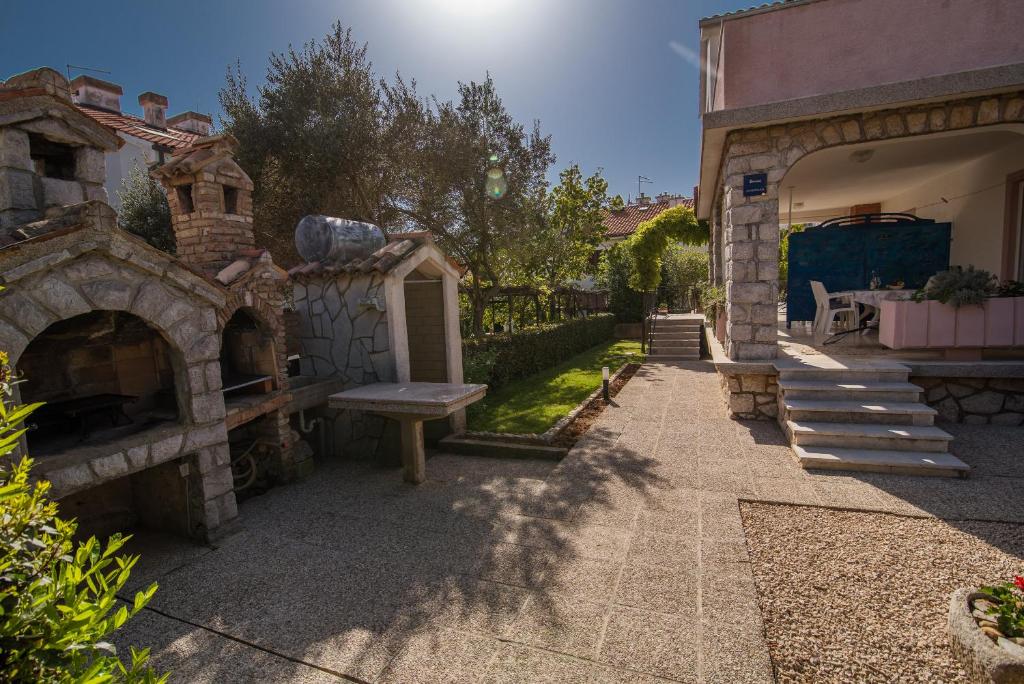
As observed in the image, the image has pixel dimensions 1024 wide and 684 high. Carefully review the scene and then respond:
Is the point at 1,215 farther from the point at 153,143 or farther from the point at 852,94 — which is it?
the point at 153,143

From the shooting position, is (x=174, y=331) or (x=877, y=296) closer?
(x=174, y=331)

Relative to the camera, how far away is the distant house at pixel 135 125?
15.4m

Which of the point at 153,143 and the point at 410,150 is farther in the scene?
the point at 153,143

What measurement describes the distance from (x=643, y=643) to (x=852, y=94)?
7254mm

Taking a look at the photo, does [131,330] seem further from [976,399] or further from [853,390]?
[976,399]

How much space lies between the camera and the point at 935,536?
420cm

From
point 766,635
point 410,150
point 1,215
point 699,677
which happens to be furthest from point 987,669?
point 410,150

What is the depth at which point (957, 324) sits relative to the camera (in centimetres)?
663

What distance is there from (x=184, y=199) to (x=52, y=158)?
129 centimetres

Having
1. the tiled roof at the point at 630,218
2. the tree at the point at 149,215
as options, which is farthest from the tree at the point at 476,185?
the tiled roof at the point at 630,218

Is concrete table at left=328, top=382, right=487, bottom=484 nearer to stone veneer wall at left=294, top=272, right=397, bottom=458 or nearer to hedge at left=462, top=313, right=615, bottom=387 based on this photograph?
stone veneer wall at left=294, top=272, right=397, bottom=458

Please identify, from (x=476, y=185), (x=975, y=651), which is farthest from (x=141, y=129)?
(x=975, y=651)

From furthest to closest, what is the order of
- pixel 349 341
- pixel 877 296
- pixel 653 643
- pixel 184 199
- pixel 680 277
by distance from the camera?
pixel 680 277
pixel 877 296
pixel 349 341
pixel 184 199
pixel 653 643

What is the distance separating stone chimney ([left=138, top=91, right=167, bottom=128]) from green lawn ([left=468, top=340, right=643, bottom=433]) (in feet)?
57.4
